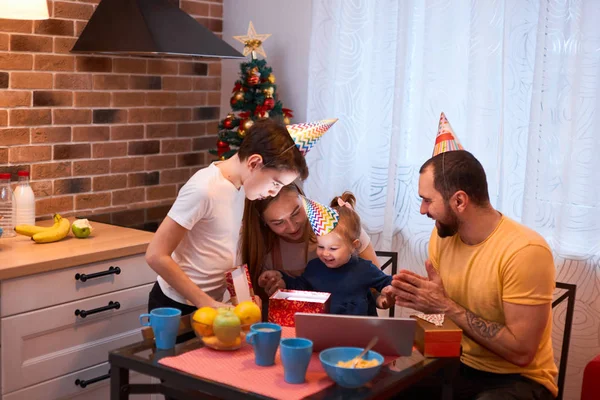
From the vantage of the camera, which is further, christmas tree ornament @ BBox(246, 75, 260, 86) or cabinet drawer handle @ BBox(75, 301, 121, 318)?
christmas tree ornament @ BBox(246, 75, 260, 86)

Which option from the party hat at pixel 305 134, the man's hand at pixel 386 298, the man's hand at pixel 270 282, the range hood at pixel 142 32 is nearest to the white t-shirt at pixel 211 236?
the man's hand at pixel 270 282

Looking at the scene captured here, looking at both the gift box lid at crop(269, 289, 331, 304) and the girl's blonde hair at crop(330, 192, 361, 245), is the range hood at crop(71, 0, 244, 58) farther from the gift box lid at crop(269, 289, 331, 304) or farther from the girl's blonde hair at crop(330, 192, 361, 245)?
the gift box lid at crop(269, 289, 331, 304)

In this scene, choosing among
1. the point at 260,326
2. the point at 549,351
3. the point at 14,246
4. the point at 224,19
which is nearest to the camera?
the point at 260,326

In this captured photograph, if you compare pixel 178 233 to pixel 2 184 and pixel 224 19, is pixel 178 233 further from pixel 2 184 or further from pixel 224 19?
pixel 224 19

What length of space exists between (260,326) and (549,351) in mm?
942

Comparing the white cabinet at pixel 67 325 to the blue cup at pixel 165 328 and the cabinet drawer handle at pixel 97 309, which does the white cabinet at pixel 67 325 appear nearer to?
the cabinet drawer handle at pixel 97 309

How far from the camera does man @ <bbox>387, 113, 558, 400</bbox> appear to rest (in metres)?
2.07

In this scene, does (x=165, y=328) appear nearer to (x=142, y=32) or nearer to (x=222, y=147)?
(x=142, y=32)

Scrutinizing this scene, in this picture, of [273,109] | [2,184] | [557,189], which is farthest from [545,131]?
[2,184]

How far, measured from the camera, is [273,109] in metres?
3.60

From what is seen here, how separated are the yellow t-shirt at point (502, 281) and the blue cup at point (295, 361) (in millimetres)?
727

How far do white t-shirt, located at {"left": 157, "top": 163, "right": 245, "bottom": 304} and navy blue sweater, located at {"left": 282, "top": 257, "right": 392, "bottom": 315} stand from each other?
21 centimetres

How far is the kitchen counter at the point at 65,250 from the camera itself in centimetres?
256

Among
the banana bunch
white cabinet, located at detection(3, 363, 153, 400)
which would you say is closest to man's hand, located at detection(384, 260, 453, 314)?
white cabinet, located at detection(3, 363, 153, 400)
